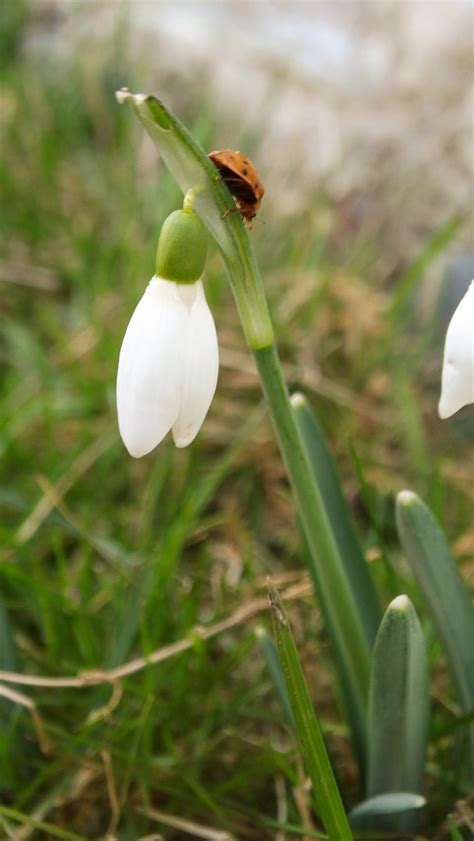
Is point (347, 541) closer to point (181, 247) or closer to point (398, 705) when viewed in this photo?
point (398, 705)

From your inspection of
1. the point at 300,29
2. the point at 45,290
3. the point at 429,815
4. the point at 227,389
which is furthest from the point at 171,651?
the point at 300,29

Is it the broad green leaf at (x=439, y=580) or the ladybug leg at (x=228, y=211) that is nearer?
the ladybug leg at (x=228, y=211)

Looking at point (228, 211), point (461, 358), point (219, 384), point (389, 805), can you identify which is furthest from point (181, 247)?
point (219, 384)

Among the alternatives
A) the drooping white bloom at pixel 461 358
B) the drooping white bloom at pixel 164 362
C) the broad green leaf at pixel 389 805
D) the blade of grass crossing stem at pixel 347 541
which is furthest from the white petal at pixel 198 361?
the broad green leaf at pixel 389 805

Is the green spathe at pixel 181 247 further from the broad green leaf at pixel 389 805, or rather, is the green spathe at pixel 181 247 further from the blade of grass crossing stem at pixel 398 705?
the broad green leaf at pixel 389 805

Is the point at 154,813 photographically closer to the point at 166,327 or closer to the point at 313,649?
the point at 313,649

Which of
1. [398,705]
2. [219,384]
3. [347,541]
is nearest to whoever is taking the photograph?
[398,705]
